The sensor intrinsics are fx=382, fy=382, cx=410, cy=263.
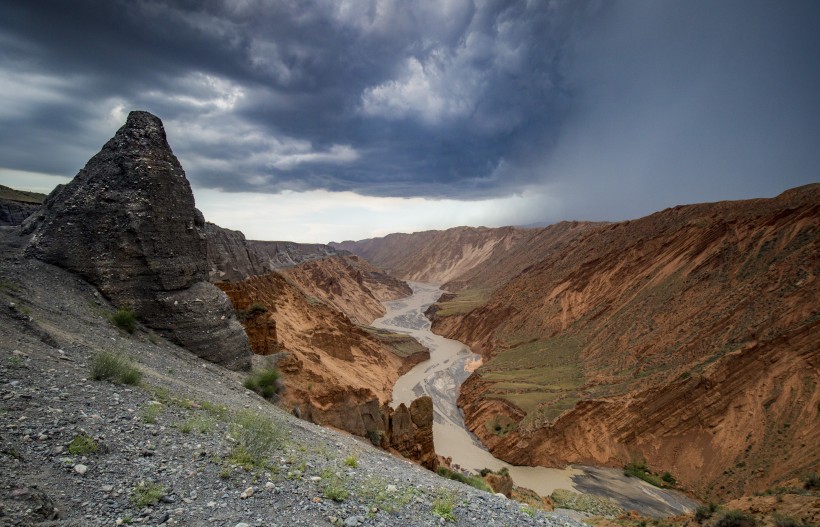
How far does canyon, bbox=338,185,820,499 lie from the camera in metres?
25.1

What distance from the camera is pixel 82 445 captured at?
5.46 meters

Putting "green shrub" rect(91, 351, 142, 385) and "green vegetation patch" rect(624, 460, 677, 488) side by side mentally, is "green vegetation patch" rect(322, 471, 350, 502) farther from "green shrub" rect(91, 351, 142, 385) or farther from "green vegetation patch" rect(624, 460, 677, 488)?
"green vegetation patch" rect(624, 460, 677, 488)

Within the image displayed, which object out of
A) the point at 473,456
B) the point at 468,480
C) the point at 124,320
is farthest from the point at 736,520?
the point at 473,456

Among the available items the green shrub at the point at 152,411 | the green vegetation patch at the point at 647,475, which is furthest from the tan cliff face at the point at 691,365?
the green shrub at the point at 152,411

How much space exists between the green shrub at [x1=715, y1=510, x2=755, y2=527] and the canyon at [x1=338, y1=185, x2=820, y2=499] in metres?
12.8

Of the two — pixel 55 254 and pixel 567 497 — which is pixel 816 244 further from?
pixel 55 254

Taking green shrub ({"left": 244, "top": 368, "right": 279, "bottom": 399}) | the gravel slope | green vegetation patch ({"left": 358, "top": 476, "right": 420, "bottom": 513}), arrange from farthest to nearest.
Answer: green shrub ({"left": 244, "top": 368, "right": 279, "bottom": 399}), green vegetation patch ({"left": 358, "top": 476, "right": 420, "bottom": 513}), the gravel slope

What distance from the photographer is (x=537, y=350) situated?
4869 cm

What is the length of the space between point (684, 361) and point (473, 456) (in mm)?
19050

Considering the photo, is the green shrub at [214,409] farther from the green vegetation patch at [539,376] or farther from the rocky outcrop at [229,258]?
the green vegetation patch at [539,376]

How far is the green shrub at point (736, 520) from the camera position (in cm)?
1181

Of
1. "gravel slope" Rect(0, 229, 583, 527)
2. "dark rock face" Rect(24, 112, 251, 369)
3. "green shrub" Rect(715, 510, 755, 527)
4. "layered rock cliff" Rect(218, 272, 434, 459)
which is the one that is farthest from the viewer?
"layered rock cliff" Rect(218, 272, 434, 459)

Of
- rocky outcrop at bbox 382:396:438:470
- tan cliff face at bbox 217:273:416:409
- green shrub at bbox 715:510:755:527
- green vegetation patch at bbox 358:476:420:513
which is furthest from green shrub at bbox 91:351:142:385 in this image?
green shrub at bbox 715:510:755:527

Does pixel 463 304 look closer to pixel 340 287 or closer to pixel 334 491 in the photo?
pixel 340 287
